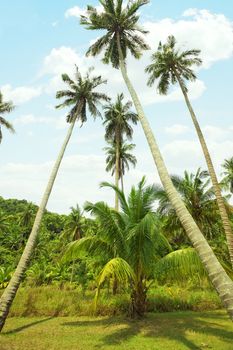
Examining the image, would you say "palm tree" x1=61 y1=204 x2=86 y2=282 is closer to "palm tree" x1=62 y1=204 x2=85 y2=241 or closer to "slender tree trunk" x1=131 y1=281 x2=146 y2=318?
"palm tree" x1=62 y1=204 x2=85 y2=241

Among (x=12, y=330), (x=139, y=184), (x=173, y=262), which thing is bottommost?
(x=12, y=330)

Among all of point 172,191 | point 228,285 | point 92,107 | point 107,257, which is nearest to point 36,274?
point 92,107

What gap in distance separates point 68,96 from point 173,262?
15624 millimetres

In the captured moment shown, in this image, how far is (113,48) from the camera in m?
18.9

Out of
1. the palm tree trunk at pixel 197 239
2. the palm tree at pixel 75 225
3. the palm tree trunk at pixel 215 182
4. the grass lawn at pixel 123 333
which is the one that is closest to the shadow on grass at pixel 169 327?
the grass lawn at pixel 123 333

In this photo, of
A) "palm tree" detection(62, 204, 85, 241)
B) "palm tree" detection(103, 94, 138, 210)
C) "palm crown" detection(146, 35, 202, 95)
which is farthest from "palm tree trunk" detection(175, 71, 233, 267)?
"palm tree" detection(62, 204, 85, 241)

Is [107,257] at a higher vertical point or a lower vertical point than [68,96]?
lower

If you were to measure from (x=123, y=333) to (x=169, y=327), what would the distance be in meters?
2.25

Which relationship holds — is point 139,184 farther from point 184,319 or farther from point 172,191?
point 184,319

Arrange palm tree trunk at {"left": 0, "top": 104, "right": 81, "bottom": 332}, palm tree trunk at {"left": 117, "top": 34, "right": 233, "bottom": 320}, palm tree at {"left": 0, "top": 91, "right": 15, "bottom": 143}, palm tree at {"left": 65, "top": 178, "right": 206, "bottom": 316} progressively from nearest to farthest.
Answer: palm tree trunk at {"left": 117, "top": 34, "right": 233, "bottom": 320} → palm tree at {"left": 65, "top": 178, "right": 206, "bottom": 316} → palm tree trunk at {"left": 0, "top": 104, "right": 81, "bottom": 332} → palm tree at {"left": 0, "top": 91, "right": 15, "bottom": 143}

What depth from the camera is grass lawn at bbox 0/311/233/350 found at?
1291 centimetres

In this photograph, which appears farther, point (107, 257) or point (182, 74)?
point (182, 74)

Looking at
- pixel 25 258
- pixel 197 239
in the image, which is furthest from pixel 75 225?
pixel 197 239

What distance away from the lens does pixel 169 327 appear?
1534 centimetres
